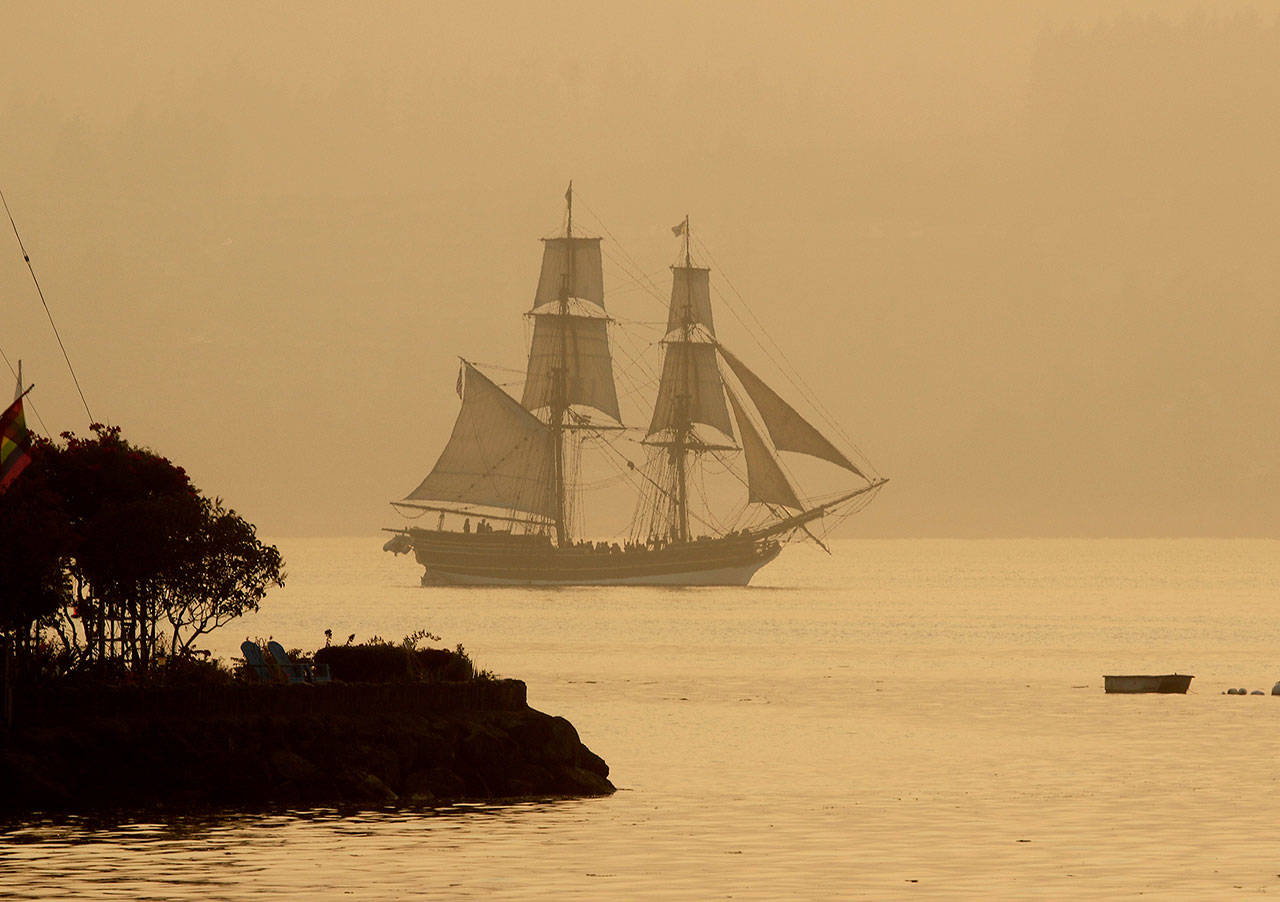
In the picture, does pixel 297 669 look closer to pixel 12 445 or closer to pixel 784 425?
pixel 12 445

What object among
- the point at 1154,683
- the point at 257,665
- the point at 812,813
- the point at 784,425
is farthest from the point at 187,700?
the point at 784,425

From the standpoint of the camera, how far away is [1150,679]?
81000 mm

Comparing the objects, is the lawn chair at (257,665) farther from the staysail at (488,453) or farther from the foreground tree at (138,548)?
the staysail at (488,453)

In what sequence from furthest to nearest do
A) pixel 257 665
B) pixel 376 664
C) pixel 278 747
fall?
pixel 376 664
pixel 257 665
pixel 278 747

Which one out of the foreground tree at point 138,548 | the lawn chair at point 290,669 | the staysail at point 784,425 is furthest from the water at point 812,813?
the staysail at point 784,425

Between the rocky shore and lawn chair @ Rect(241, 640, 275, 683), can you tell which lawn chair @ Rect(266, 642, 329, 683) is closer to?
lawn chair @ Rect(241, 640, 275, 683)

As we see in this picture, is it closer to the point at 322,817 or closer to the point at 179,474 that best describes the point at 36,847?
the point at 322,817

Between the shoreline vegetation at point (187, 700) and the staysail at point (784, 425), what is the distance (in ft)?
430

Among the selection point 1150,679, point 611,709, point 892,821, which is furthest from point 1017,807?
point 1150,679

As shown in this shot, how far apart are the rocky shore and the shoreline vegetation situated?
35 mm

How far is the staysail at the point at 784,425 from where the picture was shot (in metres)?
178

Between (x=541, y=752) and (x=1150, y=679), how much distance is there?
136ft

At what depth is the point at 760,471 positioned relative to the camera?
18938 cm

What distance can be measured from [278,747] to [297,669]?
2.60m
